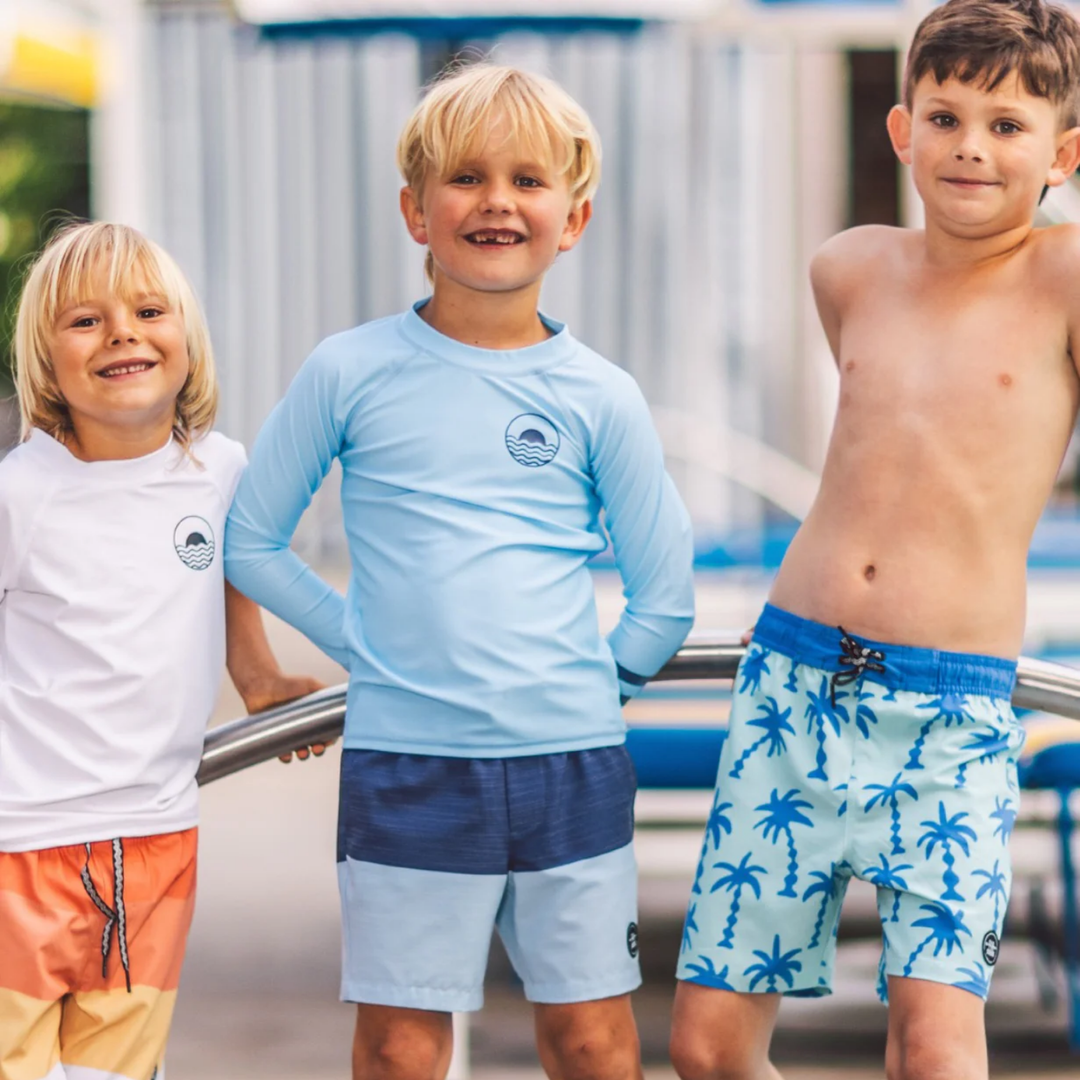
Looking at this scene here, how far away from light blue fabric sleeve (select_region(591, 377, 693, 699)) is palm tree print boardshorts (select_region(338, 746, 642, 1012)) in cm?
16

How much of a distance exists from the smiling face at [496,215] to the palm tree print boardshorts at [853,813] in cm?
54

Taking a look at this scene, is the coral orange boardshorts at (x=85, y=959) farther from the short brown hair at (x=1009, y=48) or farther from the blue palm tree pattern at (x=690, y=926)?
the short brown hair at (x=1009, y=48)

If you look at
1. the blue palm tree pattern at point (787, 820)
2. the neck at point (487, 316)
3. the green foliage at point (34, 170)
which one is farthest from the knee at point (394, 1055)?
the green foliage at point (34, 170)

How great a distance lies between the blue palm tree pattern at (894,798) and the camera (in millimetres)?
2119

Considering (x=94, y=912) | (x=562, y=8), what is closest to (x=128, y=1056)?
(x=94, y=912)

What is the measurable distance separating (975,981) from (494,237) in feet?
3.34

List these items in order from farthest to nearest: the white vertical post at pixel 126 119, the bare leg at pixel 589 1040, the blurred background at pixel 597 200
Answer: the white vertical post at pixel 126 119, the blurred background at pixel 597 200, the bare leg at pixel 589 1040

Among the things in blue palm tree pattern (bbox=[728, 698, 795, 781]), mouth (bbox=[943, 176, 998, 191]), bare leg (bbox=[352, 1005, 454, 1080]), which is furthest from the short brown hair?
bare leg (bbox=[352, 1005, 454, 1080])

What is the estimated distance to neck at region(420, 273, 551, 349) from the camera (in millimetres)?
2195

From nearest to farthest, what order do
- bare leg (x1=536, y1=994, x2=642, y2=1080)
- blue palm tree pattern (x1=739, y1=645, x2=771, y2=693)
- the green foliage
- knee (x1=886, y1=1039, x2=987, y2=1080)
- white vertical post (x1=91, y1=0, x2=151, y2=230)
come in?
knee (x1=886, y1=1039, x2=987, y2=1080) < bare leg (x1=536, y1=994, x2=642, y2=1080) < blue palm tree pattern (x1=739, y1=645, x2=771, y2=693) < white vertical post (x1=91, y1=0, x2=151, y2=230) < the green foliage

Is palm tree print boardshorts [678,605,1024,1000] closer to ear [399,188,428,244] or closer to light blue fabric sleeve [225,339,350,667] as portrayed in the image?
light blue fabric sleeve [225,339,350,667]

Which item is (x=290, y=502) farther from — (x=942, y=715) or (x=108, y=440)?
(x=942, y=715)

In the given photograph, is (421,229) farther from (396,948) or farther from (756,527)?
(756,527)

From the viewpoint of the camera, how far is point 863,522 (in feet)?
7.27
